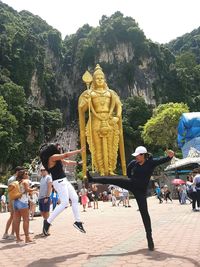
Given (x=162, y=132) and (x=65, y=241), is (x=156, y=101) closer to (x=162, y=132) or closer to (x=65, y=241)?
(x=162, y=132)

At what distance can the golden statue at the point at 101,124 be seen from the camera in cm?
2109

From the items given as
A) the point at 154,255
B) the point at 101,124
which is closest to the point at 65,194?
the point at 154,255

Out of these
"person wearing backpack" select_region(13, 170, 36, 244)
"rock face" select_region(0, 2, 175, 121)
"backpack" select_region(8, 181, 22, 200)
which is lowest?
"person wearing backpack" select_region(13, 170, 36, 244)

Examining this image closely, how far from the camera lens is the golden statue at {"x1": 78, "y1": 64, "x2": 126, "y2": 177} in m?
21.1

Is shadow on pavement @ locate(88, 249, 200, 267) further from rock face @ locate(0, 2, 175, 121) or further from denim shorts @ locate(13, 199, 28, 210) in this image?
rock face @ locate(0, 2, 175, 121)

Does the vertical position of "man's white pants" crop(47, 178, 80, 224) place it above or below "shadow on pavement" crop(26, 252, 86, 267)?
above

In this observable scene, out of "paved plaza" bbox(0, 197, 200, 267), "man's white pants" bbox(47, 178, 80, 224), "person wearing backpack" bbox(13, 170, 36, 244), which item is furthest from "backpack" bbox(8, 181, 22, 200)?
"man's white pants" bbox(47, 178, 80, 224)

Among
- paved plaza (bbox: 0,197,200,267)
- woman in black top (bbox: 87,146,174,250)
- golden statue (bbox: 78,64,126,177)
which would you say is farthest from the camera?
golden statue (bbox: 78,64,126,177)

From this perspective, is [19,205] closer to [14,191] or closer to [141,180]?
[14,191]

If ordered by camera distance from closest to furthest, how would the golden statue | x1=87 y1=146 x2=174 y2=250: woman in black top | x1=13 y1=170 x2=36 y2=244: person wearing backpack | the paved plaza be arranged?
the paved plaza, x1=87 y1=146 x2=174 y2=250: woman in black top, x1=13 y1=170 x2=36 y2=244: person wearing backpack, the golden statue

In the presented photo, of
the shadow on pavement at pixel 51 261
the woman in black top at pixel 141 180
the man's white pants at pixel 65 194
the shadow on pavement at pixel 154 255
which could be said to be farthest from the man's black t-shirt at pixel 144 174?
the shadow on pavement at pixel 51 261

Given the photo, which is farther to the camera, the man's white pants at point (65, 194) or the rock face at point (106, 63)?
the rock face at point (106, 63)

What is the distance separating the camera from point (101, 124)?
21.2 meters

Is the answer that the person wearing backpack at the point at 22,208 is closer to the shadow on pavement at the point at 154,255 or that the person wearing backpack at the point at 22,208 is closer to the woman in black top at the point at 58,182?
the woman in black top at the point at 58,182
